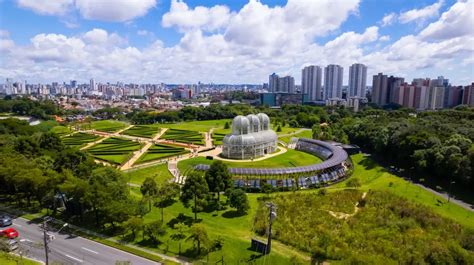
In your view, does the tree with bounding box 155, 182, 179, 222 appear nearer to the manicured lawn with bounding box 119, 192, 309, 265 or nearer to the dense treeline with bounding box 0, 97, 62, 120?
the manicured lawn with bounding box 119, 192, 309, 265

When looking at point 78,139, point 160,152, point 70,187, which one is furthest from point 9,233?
point 78,139

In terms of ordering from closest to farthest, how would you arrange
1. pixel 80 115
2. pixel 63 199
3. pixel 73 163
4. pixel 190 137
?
pixel 63 199, pixel 73 163, pixel 190 137, pixel 80 115

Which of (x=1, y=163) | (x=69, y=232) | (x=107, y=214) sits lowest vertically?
(x=69, y=232)

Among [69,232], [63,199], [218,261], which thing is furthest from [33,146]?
[218,261]

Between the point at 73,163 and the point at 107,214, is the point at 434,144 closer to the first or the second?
the point at 107,214

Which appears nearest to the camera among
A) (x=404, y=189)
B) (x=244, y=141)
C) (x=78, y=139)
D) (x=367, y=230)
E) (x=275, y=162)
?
(x=367, y=230)

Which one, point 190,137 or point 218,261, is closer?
point 218,261

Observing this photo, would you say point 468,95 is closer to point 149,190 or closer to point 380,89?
point 380,89

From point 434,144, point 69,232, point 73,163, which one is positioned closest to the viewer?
point 69,232
